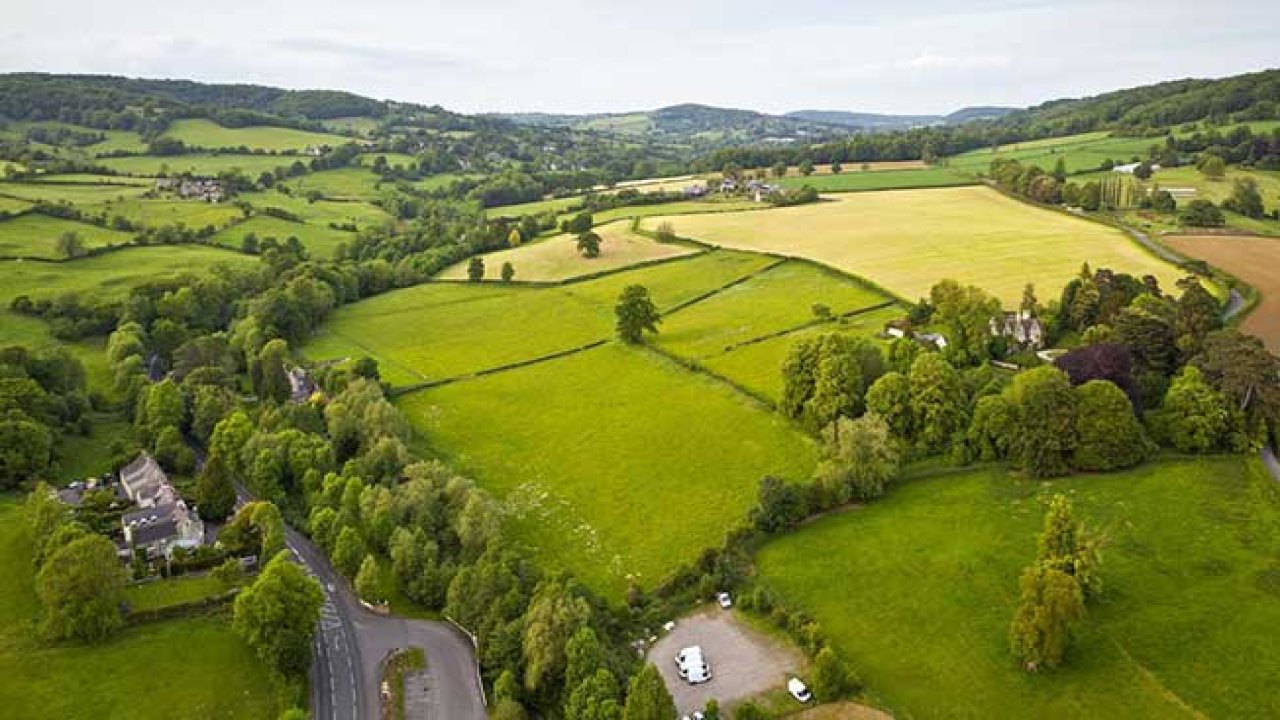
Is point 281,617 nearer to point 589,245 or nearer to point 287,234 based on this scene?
point 589,245

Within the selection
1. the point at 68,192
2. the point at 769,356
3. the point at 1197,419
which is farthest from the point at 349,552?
the point at 68,192

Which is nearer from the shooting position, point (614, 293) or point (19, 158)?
point (614, 293)

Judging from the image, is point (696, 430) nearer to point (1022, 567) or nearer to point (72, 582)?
point (1022, 567)

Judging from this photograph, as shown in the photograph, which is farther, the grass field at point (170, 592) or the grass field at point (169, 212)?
the grass field at point (169, 212)

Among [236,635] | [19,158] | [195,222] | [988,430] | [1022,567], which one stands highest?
[19,158]

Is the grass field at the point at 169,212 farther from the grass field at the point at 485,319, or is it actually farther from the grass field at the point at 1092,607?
the grass field at the point at 1092,607

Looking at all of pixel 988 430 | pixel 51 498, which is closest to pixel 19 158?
pixel 51 498

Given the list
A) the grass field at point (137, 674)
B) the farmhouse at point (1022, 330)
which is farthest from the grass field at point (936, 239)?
the grass field at point (137, 674)

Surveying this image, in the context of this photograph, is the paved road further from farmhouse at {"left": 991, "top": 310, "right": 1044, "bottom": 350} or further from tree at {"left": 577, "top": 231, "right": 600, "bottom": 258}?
tree at {"left": 577, "top": 231, "right": 600, "bottom": 258}
